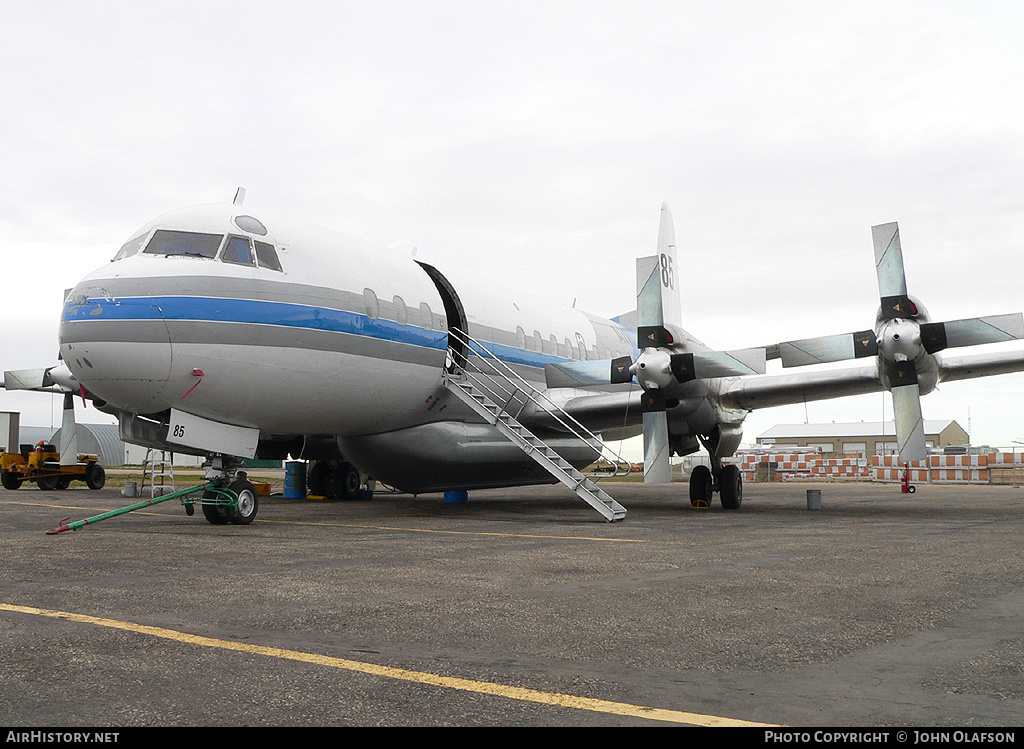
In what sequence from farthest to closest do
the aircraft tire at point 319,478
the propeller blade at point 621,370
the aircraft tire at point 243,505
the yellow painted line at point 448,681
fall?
the aircraft tire at point 319,478 < the propeller blade at point 621,370 < the aircraft tire at point 243,505 < the yellow painted line at point 448,681

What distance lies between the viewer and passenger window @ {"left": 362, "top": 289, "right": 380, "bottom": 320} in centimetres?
1347

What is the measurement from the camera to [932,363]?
14492mm

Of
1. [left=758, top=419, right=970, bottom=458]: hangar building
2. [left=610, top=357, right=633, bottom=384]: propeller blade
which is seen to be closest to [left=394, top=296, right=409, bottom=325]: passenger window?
[left=610, top=357, right=633, bottom=384]: propeller blade

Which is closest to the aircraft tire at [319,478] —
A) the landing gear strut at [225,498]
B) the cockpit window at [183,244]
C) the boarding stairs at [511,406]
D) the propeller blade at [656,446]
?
the boarding stairs at [511,406]

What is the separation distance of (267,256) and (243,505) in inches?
140

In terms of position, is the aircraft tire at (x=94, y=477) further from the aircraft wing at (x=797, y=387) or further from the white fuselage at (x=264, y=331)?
the aircraft wing at (x=797, y=387)

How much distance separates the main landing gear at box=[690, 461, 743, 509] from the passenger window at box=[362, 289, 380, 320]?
24.6ft

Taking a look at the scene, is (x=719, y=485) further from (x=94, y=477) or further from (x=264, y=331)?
(x=94, y=477)

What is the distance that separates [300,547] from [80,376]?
13.3 ft

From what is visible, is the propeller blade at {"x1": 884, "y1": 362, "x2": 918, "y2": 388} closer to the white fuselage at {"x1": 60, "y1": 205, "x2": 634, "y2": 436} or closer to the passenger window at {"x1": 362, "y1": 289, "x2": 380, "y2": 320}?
the white fuselage at {"x1": 60, "y1": 205, "x2": 634, "y2": 436}

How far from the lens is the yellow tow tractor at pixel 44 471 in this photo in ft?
84.3

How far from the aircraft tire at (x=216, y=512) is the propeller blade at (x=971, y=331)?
11.3 meters

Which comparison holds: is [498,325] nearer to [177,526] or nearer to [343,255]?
[343,255]

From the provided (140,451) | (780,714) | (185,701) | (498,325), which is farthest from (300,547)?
(140,451)
